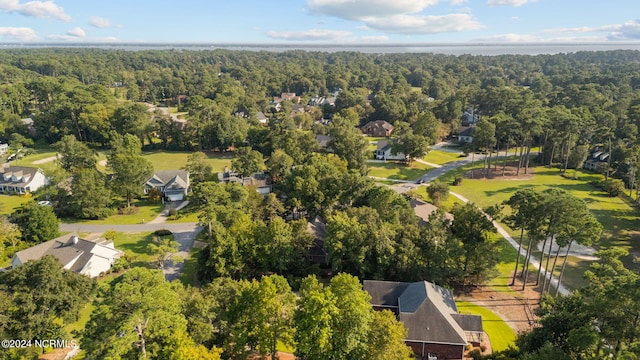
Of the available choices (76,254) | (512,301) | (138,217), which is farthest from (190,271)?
(512,301)

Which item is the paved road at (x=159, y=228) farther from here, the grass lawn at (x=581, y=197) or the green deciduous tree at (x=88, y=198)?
the grass lawn at (x=581, y=197)

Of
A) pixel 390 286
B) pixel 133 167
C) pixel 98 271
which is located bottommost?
pixel 98 271

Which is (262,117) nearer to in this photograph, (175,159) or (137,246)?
(175,159)

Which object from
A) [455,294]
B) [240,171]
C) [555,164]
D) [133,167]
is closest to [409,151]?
[555,164]

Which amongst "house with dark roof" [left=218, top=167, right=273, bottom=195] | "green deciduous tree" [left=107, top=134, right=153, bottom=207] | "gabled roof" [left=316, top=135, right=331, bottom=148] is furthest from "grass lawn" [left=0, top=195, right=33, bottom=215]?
"gabled roof" [left=316, top=135, right=331, bottom=148]

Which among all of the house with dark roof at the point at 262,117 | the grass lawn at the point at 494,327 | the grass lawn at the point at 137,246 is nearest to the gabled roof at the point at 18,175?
the grass lawn at the point at 137,246

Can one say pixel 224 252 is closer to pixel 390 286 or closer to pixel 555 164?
pixel 390 286
